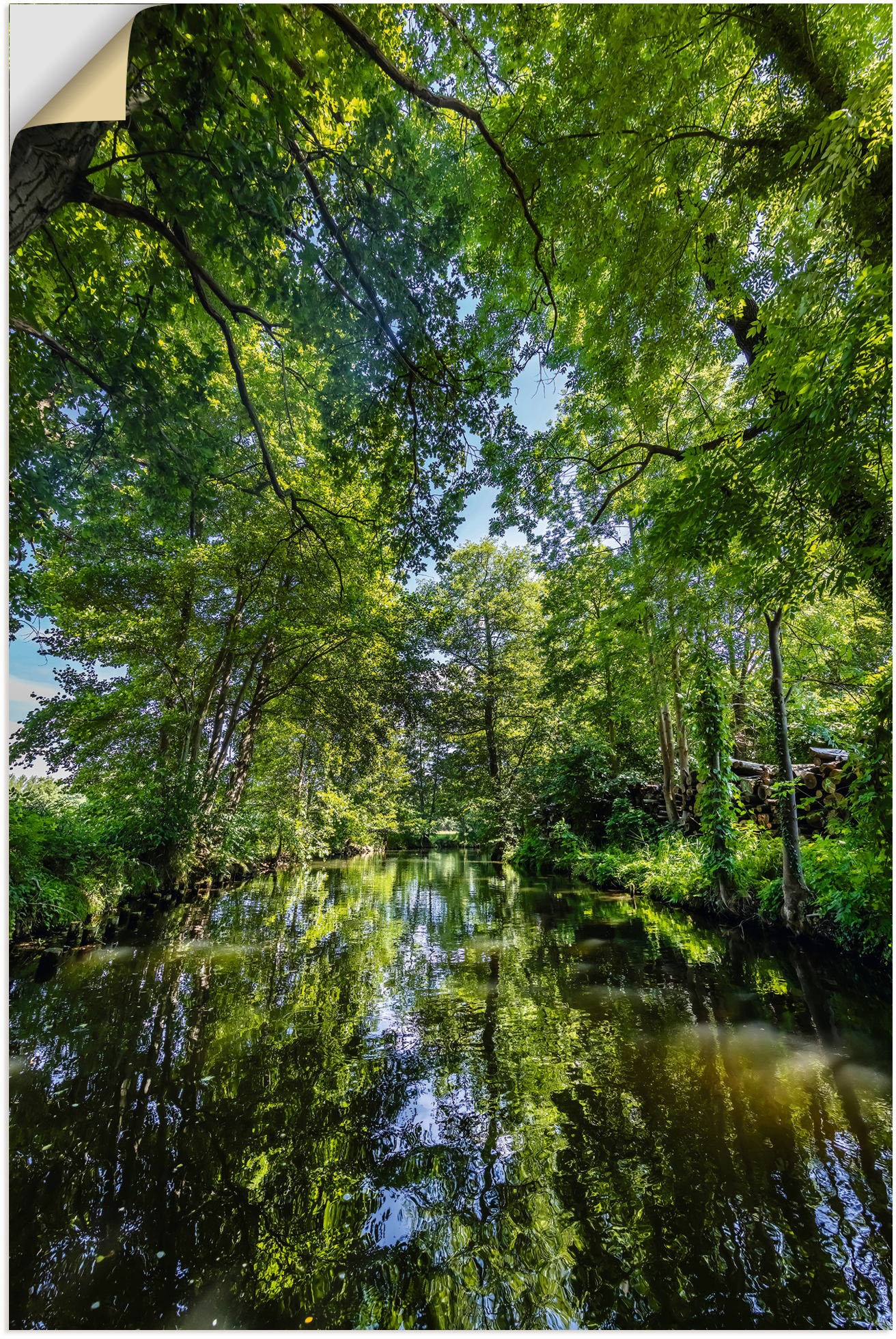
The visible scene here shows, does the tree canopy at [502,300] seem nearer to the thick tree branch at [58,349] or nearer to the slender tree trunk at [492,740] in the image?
the thick tree branch at [58,349]

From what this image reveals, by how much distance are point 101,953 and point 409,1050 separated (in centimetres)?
446

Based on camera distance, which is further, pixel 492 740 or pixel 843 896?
pixel 492 740

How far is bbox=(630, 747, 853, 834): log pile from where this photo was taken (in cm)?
570

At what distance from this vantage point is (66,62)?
138 cm

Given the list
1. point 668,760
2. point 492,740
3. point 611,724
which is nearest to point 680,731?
point 668,760

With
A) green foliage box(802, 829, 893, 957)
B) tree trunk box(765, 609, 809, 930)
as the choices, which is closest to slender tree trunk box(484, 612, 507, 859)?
tree trunk box(765, 609, 809, 930)

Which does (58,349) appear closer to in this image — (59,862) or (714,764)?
(59,862)

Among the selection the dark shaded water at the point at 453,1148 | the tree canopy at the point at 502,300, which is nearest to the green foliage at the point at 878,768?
the tree canopy at the point at 502,300

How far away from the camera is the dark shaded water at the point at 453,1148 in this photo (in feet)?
4.85

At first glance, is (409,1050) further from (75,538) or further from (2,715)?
(75,538)

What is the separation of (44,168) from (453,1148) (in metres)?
4.45

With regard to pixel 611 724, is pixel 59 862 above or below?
below

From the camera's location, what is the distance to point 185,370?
12.5 ft

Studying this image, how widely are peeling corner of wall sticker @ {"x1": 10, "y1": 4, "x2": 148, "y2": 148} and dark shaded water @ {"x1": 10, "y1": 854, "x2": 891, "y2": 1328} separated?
3788mm
